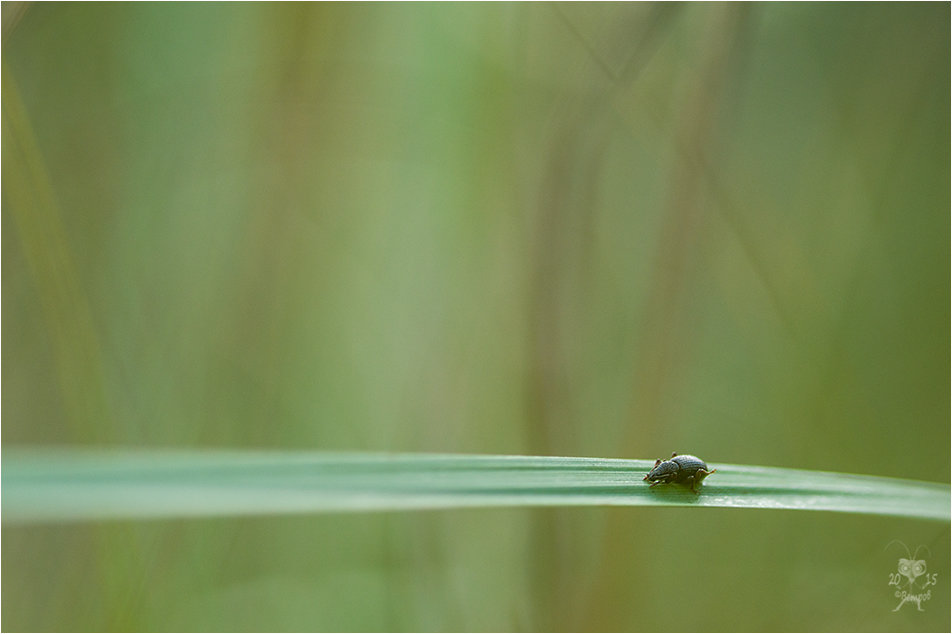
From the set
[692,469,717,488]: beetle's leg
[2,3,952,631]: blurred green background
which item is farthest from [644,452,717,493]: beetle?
[2,3,952,631]: blurred green background

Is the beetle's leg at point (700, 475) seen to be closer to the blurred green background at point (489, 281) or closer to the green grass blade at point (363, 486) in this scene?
the green grass blade at point (363, 486)

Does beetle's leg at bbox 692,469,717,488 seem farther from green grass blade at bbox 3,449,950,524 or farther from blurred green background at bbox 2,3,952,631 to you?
blurred green background at bbox 2,3,952,631

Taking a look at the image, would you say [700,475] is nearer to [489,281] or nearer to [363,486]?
[363,486]

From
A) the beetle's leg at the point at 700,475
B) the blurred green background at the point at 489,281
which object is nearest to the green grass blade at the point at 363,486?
the beetle's leg at the point at 700,475

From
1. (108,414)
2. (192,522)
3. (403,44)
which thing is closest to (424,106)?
(403,44)

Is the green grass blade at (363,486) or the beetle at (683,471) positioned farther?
the beetle at (683,471)
